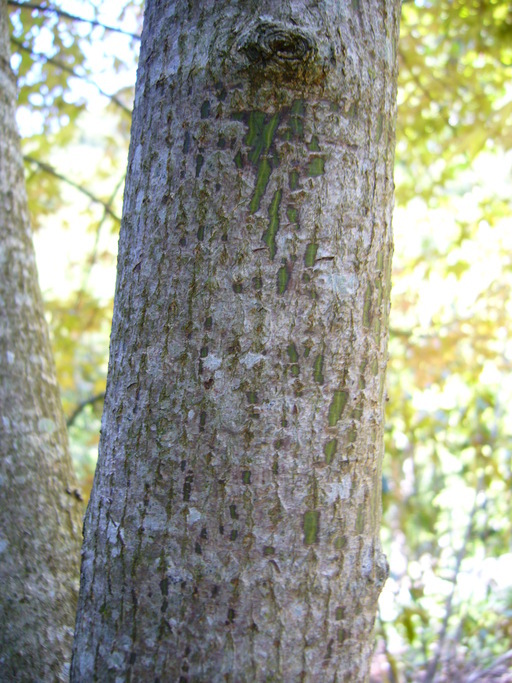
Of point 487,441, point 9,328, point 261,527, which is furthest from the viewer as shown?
point 487,441

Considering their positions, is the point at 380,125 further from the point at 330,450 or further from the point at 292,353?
the point at 330,450

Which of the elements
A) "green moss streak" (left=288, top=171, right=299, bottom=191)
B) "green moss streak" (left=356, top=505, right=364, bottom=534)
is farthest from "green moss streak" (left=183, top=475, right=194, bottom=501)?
"green moss streak" (left=288, top=171, right=299, bottom=191)

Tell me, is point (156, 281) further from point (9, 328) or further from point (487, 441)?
point (487, 441)

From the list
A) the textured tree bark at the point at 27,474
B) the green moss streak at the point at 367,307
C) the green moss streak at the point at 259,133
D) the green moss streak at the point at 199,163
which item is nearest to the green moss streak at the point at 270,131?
the green moss streak at the point at 259,133

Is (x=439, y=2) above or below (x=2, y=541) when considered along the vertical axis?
above

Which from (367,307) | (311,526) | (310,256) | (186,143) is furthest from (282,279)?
(311,526)

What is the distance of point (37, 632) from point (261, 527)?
2.22ft

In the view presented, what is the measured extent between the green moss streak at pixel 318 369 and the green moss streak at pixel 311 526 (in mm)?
207

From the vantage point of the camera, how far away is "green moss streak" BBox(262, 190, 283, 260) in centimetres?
86

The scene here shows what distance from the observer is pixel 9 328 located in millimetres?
1372

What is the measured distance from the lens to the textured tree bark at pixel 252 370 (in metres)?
0.85

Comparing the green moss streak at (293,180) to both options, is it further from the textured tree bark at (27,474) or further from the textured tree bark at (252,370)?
the textured tree bark at (27,474)

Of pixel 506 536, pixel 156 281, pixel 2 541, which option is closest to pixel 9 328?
pixel 2 541

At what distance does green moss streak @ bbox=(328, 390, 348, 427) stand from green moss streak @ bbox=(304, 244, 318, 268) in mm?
207
